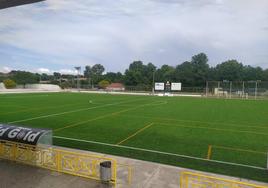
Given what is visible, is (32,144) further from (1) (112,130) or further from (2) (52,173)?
(1) (112,130)

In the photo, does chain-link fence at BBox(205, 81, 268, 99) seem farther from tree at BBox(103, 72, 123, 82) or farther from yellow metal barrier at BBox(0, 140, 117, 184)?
tree at BBox(103, 72, 123, 82)

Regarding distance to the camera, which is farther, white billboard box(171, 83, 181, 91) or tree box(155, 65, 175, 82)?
tree box(155, 65, 175, 82)

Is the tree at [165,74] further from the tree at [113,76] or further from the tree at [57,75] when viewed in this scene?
the tree at [57,75]

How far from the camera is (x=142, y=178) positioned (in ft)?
27.6

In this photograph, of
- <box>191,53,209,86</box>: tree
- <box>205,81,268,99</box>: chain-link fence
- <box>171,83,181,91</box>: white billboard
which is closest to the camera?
<box>205,81,268,99</box>: chain-link fence

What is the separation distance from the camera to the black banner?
9664mm

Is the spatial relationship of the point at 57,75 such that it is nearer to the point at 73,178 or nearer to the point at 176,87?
the point at 176,87

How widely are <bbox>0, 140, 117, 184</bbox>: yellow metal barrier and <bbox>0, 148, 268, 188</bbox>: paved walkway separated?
0.27 meters

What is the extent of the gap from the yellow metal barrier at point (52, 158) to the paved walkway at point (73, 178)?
274 mm

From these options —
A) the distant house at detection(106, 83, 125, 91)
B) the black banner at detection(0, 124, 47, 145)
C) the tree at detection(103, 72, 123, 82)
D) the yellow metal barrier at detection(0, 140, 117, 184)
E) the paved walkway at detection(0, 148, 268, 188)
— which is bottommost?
the paved walkway at detection(0, 148, 268, 188)

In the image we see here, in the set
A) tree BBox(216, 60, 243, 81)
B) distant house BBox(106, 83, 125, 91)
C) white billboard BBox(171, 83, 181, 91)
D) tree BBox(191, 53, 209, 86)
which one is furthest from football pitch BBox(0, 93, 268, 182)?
tree BBox(216, 60, 243, 81)

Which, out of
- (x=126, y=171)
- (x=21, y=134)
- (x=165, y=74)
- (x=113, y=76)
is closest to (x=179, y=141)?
(x=126, y=171)

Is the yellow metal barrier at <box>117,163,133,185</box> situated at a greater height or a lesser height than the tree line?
lesser

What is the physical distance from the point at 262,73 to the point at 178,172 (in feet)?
Answer: 339
